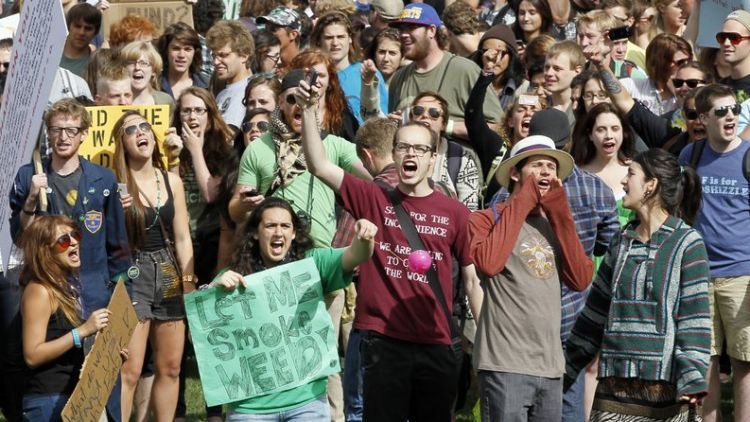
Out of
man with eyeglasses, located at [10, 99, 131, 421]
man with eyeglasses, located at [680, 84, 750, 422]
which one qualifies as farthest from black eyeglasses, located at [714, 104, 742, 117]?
man with eyeglasses, located at [10, 99, 131, 421]

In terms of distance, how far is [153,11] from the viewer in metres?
13.7

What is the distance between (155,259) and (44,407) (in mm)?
1944

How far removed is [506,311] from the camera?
729cm

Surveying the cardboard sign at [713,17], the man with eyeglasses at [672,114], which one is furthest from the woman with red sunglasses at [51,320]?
the cardboard sign at [713,17]

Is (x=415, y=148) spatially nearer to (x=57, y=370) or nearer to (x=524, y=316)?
(x=524, y=316)

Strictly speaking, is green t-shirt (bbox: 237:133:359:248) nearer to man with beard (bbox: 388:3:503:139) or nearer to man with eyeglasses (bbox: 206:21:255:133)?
man with beard (bbox: 388:3:503:139)

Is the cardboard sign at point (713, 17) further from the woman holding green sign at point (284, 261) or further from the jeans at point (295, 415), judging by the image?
the jeans at point (295, 415)

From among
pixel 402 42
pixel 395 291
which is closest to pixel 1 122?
pixel 395 291

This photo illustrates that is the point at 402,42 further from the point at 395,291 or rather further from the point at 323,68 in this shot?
the point at 395,291

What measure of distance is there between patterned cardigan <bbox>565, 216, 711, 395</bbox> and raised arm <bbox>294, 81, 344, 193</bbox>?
1.44 meters

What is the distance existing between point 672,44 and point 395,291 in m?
4.50

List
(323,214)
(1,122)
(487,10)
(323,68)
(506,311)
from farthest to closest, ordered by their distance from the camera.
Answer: (487,10), (323,68), (323,214), (506,311), (1,122)

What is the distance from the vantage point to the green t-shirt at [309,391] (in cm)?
733

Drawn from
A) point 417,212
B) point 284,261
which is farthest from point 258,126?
point 417,212
